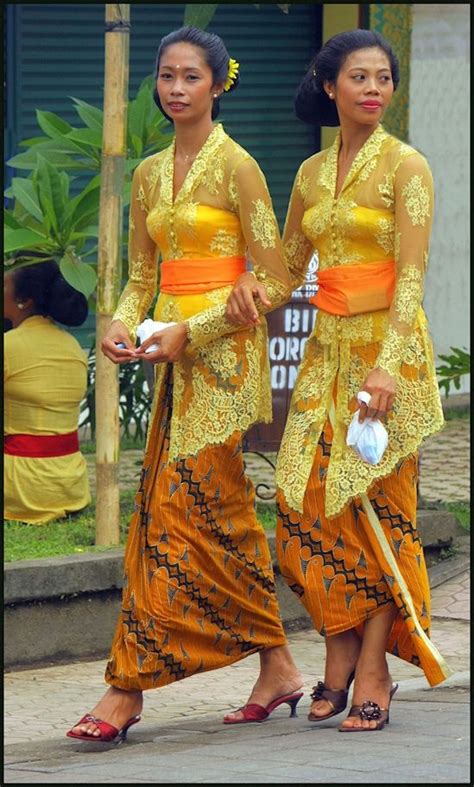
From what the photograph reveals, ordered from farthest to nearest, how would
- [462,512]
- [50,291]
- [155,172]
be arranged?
Result: 1. [462,512]
2. [50,291]
3. [155,172]

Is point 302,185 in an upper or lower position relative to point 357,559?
upper

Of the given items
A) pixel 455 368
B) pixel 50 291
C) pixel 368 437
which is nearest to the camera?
pixel 368 437

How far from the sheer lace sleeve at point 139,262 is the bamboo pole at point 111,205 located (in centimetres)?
130

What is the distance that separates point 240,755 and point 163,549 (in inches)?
27.6

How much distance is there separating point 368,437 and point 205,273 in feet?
2.37

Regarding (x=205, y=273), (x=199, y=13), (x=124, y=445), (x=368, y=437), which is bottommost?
(x=124, y=445)

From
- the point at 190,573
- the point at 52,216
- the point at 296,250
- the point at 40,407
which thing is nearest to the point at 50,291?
the point at 52,216

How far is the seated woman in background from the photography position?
778cm

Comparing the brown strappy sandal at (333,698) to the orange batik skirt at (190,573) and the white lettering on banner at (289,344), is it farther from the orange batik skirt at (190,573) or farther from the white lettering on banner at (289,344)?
the white lettering on banner at (289,344)

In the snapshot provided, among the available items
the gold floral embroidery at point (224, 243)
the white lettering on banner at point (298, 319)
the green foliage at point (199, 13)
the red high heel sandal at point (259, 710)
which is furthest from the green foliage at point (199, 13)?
the red high heel sandal at point (259, 710)

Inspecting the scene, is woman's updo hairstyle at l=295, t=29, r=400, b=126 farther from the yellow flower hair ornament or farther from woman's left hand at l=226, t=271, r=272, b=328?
woman's left hand at l=226, t=271, r=272, b=328

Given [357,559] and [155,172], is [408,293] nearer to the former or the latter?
[357,559]

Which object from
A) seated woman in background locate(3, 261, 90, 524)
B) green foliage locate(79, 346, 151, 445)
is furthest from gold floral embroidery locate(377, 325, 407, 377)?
green foliage locate(79, 346, 151, 445)

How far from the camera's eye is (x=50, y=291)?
780 centimetres
